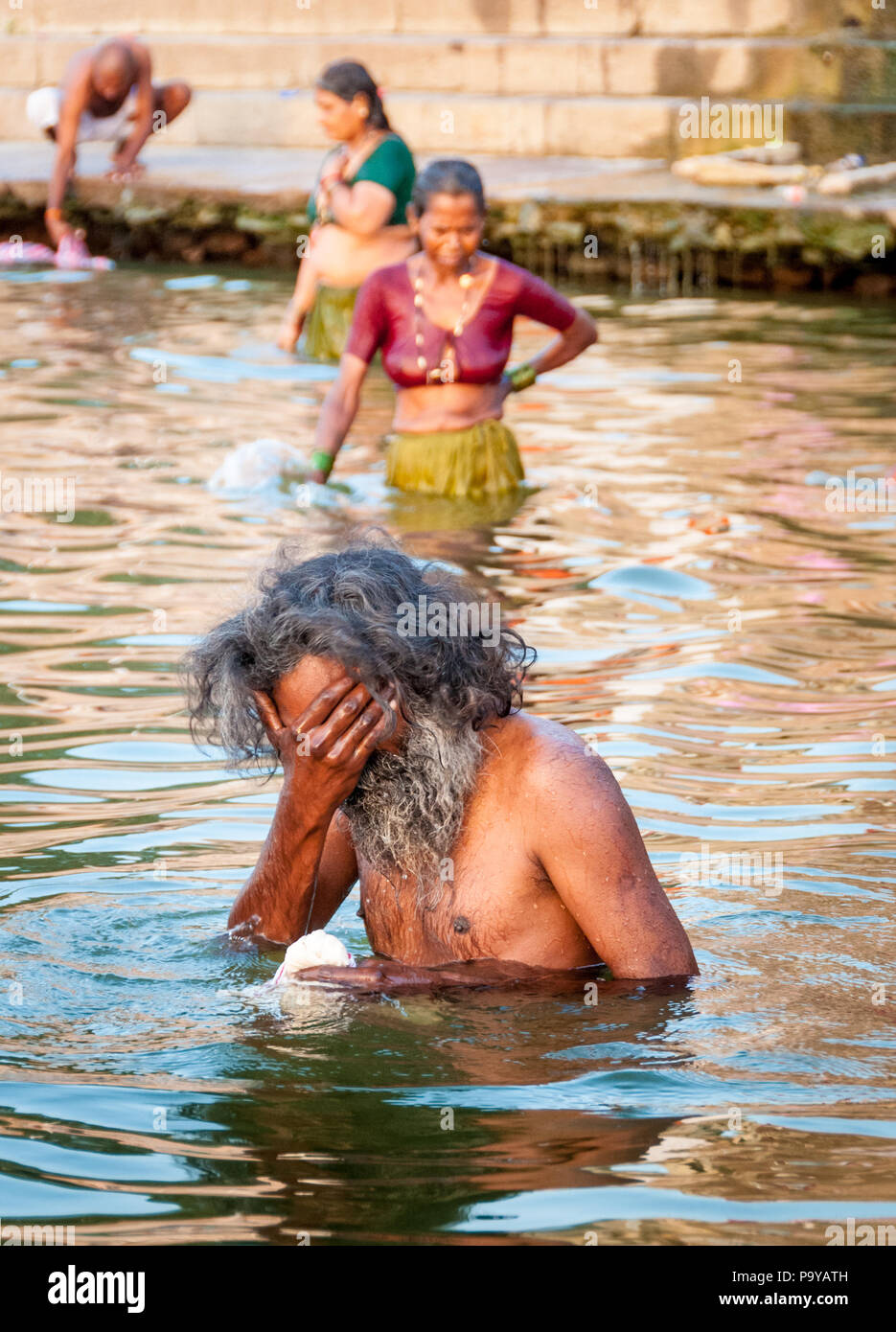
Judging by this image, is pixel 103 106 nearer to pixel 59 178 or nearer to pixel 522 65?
pixel 59 178

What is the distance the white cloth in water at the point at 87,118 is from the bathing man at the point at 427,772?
13.0 meters

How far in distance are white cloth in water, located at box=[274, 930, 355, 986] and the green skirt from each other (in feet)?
26.4

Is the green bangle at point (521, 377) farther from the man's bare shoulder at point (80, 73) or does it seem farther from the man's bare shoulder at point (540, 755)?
the man's bare shoulder at point (80, 73)

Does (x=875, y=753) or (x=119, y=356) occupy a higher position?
(x=119, y=356)

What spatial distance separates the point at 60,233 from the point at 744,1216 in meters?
13.9

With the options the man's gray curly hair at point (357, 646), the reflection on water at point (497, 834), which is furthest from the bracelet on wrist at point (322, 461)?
the man's gray curly hair at point (357, 646)

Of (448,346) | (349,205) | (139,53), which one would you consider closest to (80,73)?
(139,53)

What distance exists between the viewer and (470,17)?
697 inches

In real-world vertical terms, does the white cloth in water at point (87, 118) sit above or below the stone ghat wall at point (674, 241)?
above

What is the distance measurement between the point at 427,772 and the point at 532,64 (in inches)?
563

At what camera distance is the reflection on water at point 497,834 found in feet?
11.1
